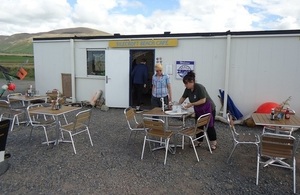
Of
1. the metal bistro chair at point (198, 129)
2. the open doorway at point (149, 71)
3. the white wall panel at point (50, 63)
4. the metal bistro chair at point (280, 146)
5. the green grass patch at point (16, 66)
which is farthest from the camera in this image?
the green grass patch at point (16, 66)

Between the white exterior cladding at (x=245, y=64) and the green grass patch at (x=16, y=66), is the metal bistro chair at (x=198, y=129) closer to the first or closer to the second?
the white exterior cladding at (x=245, y=64)

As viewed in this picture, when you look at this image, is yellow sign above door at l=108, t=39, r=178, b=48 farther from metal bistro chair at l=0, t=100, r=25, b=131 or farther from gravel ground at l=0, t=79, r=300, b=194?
metal bistro chair at l=0, t=100, r=25, b=131

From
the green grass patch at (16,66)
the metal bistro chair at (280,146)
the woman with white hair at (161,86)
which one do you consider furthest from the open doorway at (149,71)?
the green grass patch at (16,66)

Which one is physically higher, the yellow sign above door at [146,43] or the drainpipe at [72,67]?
the yellow sign above door at [146,43]

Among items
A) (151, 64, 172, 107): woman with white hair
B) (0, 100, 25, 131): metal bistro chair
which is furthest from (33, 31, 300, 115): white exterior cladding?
(0, 100, 25, 131): metal bistro chair

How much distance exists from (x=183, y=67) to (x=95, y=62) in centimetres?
327

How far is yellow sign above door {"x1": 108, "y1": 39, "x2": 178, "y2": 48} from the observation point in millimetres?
7676

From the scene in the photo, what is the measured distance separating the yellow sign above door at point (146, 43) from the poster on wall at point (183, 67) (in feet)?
1.90

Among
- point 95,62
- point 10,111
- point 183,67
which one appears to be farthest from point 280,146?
point 95,62

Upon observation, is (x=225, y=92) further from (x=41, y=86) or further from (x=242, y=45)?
(x=41, y=86)

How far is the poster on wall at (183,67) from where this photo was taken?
760 cm

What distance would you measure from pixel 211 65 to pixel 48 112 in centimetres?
466

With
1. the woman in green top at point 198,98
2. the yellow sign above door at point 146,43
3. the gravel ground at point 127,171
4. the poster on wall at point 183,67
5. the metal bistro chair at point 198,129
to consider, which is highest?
the yellow sign above door at point 146,43

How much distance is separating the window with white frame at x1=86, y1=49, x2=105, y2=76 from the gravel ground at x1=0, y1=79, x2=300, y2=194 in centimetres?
420
